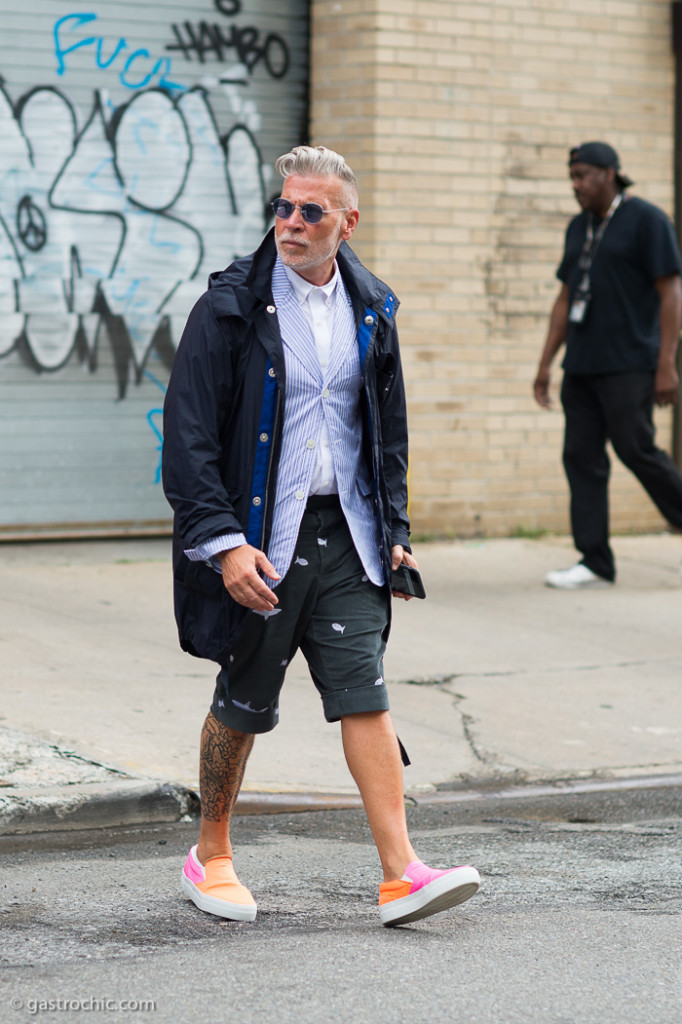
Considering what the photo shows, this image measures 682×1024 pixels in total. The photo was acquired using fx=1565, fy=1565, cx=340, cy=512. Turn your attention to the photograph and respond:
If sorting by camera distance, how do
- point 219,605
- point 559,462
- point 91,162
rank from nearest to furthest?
point 219,605 → point 91,162 → point 559,462

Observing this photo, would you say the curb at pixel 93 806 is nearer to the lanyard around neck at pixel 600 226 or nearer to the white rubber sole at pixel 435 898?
the white rubber sole at pixel 435 898

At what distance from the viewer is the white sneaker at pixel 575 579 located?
8625mm

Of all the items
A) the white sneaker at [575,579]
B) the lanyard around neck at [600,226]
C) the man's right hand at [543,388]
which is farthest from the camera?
the white sneaker at [575,579]

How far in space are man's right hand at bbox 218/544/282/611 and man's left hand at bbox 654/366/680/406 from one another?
472 cm

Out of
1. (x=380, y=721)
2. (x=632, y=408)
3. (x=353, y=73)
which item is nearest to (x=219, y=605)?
(x=380, y=721)

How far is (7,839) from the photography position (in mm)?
4766

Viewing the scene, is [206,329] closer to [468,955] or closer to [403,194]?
[468,955]

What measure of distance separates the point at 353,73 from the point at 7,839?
6201 mm

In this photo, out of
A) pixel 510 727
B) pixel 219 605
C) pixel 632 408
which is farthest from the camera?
pixel 632 408

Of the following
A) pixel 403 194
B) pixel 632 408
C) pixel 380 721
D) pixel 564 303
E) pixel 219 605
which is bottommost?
pixel 380 721

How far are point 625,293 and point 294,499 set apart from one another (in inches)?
187

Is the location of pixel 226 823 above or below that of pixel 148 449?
below

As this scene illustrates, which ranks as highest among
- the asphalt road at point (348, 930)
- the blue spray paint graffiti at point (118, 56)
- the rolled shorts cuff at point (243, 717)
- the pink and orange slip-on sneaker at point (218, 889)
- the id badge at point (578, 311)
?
the blue spray paint graffiti at point (118, 56)

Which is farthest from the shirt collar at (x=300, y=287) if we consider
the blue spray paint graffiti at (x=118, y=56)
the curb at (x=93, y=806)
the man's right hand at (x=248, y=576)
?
the blue spray paint graffiti at (x=118, y=56)
